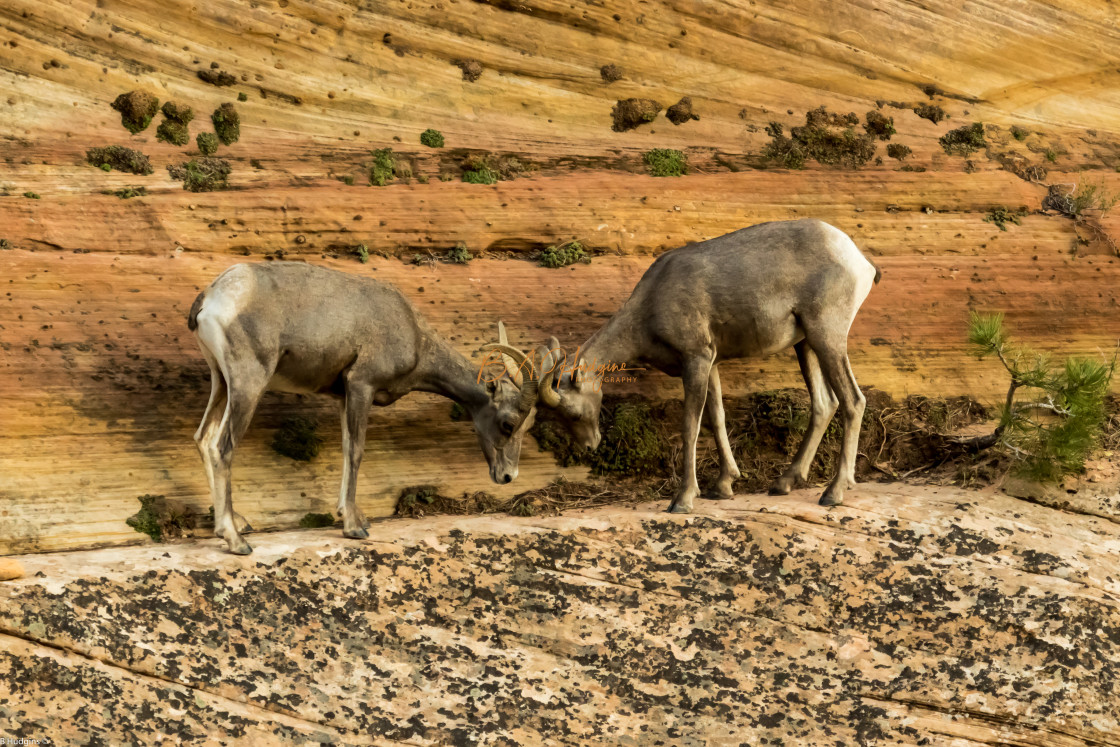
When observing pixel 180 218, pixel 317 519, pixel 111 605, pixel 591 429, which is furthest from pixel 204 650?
pixel 180 218

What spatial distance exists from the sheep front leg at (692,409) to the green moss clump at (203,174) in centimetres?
604

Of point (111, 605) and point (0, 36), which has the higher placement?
point (0, 36)

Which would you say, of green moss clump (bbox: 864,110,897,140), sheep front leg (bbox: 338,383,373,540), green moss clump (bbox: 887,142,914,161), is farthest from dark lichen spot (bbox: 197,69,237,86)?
green moss clump (bbox: 887,142,914,161)

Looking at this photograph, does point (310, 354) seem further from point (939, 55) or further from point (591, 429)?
point (939, 55)

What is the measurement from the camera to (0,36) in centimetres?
1409

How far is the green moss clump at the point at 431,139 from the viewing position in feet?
50.4

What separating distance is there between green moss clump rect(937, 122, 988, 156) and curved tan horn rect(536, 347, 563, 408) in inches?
292

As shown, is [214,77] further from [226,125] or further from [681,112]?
[681,112]

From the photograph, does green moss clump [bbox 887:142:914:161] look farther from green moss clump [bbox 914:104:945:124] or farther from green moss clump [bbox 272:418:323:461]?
green moss clump [bbox 272:418:323:461]

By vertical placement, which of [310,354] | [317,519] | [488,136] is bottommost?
[317,519]

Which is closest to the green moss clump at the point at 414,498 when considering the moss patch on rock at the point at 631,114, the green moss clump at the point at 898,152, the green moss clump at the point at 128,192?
the green moss clump at the point at 128,192

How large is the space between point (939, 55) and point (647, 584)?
1022cm

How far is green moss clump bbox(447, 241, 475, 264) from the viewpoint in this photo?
572 inches

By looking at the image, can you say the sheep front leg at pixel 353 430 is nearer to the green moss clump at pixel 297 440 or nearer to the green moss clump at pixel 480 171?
the green moss clump at pixel 297 440
